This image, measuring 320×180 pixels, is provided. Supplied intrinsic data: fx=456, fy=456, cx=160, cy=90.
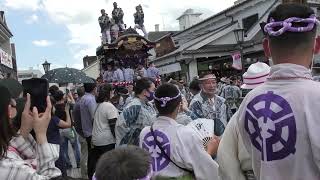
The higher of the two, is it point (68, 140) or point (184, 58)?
point (184, 58)

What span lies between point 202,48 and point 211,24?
240 inches

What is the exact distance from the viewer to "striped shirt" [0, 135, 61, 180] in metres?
2.29

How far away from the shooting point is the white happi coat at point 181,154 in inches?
149

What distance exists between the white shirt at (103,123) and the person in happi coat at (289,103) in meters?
5.37

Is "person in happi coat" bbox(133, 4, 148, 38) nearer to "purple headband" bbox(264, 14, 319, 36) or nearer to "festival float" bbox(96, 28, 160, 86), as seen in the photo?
"festival float" bbox(96, 28, 160, 86)

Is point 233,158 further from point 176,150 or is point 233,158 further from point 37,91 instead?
point 37,91

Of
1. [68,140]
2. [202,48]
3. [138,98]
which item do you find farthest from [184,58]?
[138,98]

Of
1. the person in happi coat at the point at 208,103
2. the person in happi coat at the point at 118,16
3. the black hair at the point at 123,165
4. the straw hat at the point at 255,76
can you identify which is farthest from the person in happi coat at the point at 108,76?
the black hair at the point at 123,165

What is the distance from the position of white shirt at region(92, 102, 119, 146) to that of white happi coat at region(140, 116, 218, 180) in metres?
3.61

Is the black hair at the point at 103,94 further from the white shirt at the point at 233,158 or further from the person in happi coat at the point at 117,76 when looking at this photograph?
the person in happi coat at the point at 117,76

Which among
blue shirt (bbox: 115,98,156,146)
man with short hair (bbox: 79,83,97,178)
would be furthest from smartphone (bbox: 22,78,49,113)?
man with short hair (bbox: 79,83,97,178)

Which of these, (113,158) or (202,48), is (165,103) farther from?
(202,48)

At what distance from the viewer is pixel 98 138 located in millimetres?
7605

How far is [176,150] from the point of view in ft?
12.6
